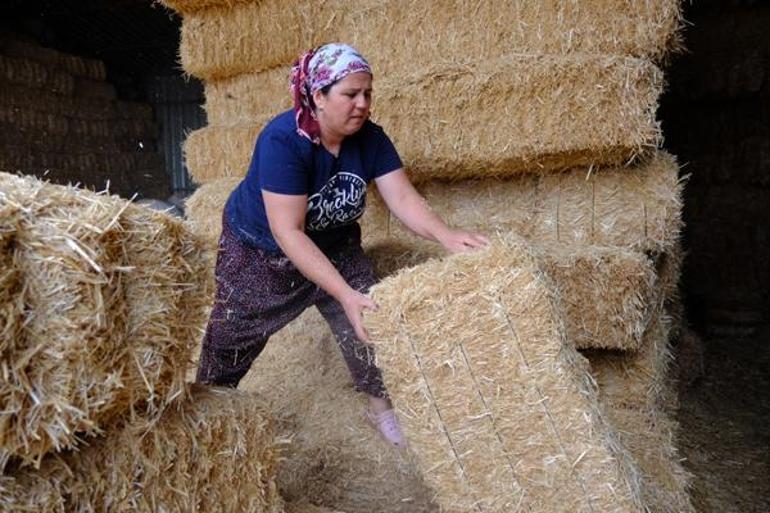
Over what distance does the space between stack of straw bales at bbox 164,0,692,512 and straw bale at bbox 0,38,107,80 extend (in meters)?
5.40

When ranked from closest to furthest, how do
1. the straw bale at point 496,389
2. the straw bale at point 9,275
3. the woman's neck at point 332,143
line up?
the straw bale at point 9,275
the straw bale at point 496,389
the woman's neck at point 332,143

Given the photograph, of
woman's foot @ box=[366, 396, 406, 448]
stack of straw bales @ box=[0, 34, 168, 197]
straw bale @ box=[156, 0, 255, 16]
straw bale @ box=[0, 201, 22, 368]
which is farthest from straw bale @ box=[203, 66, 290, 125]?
stack of straw bales @ box=[0, 34, 168, 197]

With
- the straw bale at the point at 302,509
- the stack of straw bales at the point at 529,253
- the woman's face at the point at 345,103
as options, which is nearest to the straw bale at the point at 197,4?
the stack of straw bales at the point at 529,253

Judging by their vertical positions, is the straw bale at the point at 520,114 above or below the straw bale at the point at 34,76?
below

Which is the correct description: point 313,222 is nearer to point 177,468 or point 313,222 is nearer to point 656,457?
point 177,468

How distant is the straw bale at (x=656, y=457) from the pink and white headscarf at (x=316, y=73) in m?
1.41

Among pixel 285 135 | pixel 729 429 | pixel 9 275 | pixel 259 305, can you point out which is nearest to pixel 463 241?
pixel 285 135

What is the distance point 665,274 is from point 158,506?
2.76 meters

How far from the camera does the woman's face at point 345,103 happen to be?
2.27 metres

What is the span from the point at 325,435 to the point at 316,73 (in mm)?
1526

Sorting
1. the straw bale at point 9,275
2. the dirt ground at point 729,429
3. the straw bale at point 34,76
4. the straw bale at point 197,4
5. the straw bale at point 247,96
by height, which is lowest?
the dirt ground at point 729,429

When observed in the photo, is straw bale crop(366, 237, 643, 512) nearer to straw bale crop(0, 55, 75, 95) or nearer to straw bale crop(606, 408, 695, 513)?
straw bale crop(606, 408, 695, 513)

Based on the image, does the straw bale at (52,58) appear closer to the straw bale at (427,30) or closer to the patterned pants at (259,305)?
the straw bale at (427,30)

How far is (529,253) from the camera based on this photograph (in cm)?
189
